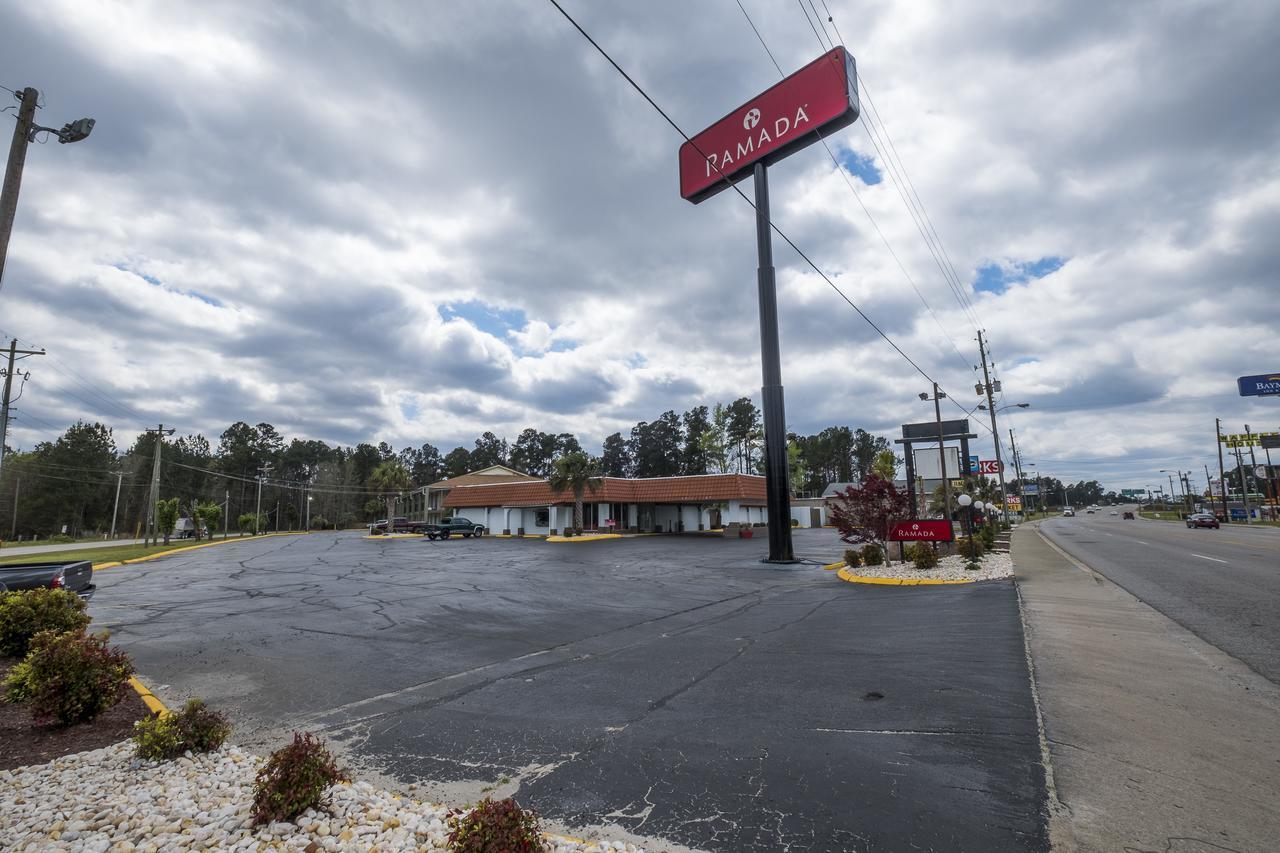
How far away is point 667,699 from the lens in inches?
245

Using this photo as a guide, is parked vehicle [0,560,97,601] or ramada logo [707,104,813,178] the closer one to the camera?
parked vehicle [0,560,97,601]

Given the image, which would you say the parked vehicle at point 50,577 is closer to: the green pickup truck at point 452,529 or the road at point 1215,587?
the road at point 1215,587

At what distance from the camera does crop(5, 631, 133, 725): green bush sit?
17.6 feet

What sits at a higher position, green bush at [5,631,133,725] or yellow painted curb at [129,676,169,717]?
green bush at [5,631,133,725]

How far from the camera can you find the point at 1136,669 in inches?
269

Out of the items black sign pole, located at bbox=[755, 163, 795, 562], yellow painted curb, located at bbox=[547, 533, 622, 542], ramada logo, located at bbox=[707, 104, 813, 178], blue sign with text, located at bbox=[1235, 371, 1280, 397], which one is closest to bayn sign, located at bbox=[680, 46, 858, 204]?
ramada logo, located at bbox=[707, 104, 813, 178]

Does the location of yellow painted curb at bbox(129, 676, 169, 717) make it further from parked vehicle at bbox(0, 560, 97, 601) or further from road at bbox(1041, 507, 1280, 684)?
road at bbox(1041, 507, 1280, 684)

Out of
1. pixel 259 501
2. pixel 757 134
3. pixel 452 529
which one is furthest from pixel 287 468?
pixel 757 134

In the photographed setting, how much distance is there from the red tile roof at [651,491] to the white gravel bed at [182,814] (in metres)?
39.5

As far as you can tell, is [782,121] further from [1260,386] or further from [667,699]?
[1260,386]

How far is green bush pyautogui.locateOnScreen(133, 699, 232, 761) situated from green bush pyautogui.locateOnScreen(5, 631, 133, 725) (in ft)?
3.27

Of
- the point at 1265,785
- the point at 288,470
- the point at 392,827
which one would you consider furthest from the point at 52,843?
the point at 288,470

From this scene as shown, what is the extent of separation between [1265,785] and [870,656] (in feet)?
13.0

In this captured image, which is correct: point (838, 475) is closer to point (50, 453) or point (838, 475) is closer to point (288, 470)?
point (288, 470)
